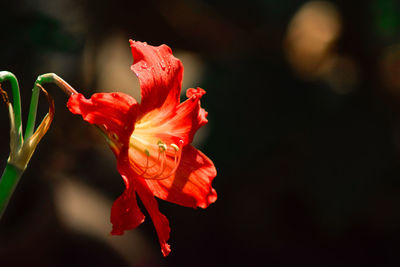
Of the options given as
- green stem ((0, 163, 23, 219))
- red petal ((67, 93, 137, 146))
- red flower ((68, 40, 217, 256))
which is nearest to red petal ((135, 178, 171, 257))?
red flower ((68, 40, 217, 256))

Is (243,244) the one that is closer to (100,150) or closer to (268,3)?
(100,150)

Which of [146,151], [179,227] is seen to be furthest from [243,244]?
[146,151]

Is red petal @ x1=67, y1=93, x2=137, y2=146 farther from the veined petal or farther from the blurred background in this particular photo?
the blurred background

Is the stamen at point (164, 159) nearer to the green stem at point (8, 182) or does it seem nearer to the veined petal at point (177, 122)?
the veined petal at point (177, 122)

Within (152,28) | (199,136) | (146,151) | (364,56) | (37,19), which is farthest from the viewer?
(152,28)

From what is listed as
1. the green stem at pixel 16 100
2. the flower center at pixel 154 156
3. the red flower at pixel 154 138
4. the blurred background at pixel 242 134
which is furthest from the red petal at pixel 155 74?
the blurred background at pixel 242 134

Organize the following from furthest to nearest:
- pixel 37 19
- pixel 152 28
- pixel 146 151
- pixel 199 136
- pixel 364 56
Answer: pixel 152 28 < pixel 364 56 < pixel 199 136 < pixel 37 19 < pixel 146 151
